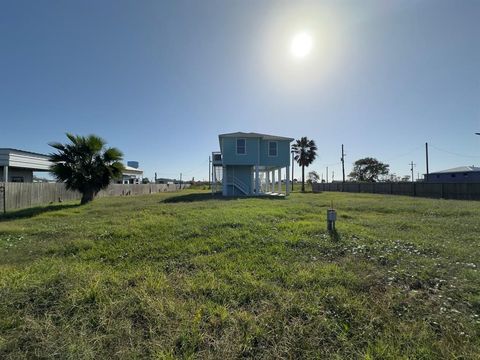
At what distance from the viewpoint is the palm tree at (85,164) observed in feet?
50.8

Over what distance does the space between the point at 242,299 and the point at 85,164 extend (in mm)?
15832

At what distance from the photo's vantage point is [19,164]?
786 inches

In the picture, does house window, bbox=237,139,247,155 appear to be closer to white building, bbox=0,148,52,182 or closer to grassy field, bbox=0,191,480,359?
white building, bbox=0,148,52,182

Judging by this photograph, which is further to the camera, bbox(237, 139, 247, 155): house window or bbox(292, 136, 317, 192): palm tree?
bbox(292, 136, 317, 192): palm tree

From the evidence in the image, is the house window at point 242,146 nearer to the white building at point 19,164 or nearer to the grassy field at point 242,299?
the white building at point 19,164

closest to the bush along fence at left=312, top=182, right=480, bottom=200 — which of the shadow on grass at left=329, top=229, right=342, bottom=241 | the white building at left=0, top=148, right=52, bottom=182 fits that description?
the shadow on grass at left=329, top=229, right=342, bottom=241

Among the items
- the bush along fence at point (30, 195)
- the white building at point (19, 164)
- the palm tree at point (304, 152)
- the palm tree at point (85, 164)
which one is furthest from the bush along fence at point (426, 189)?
the white building at point (19, 164)

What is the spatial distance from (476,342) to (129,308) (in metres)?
3.54

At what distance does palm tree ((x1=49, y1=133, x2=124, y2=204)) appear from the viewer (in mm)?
15469

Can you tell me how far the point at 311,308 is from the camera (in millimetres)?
3090

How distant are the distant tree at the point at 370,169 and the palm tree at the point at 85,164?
63507 mm

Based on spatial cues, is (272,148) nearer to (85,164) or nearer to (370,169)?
(85,164)

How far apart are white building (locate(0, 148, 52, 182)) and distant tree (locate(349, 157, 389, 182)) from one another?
65146 mm

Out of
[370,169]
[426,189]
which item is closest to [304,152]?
[426,189]
